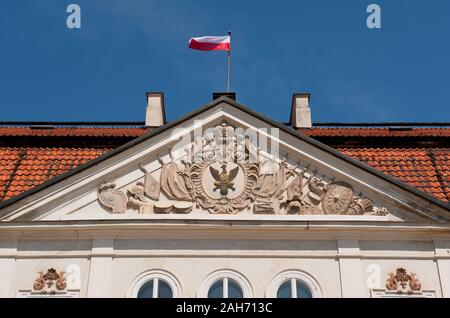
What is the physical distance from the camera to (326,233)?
15.7 meters

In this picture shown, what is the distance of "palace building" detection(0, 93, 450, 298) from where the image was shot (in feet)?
50.0

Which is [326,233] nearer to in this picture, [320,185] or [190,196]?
[320,185]

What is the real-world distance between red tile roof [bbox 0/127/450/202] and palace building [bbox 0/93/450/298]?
0.12 m

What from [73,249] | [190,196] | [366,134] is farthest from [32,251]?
[366,134]

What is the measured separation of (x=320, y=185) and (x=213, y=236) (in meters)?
2.55

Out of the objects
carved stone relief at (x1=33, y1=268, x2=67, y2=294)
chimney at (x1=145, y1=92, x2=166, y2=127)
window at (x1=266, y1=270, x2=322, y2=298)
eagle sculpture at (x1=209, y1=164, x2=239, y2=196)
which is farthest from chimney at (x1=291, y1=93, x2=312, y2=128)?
carved stone relief at (x1=33, y1=268, x2=67, y2=294)

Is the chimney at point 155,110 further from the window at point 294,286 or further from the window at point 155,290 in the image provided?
the window at point 294,286

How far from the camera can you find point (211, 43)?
20188mm

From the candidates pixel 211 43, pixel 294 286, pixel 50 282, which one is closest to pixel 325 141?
pixel 211 43

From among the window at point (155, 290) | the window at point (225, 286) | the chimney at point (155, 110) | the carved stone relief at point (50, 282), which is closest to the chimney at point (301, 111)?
the chimney at point (155, 110)

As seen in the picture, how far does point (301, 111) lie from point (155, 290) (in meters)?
7.85

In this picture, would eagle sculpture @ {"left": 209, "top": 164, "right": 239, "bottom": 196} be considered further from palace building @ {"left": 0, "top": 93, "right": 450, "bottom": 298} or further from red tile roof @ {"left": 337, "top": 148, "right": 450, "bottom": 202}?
red tile roof @ {"left": 337, "top": 148, "right": 450, "bottom": 202}
